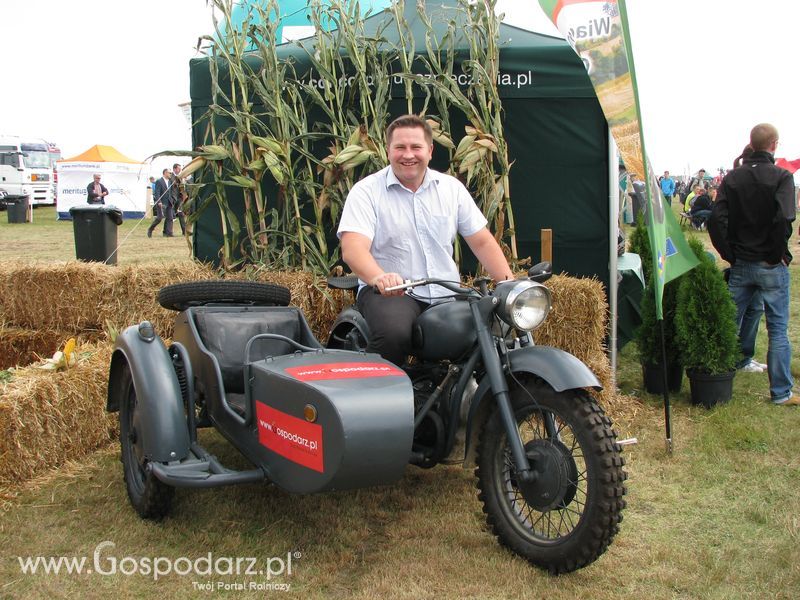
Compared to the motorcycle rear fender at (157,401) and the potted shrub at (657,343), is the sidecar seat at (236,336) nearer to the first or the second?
the motorcycle rear fender at (157,401)

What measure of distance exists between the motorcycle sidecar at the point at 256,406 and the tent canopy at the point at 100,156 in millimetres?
23960

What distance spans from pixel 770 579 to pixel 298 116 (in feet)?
13.2

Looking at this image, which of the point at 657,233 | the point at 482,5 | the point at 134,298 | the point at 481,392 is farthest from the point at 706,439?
the point at 134,298

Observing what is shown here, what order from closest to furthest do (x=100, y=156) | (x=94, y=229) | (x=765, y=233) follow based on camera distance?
(x=765, y=233) → (x=94, y=229) → (x=100, y=156)

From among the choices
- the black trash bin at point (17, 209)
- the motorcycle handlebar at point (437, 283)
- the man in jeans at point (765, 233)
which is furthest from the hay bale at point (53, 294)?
the black trash bin at point (17, 209)

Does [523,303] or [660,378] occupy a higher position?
[523,303]

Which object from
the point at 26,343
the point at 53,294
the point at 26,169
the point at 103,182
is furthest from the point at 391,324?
the point at 26,169

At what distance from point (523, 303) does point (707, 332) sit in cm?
249

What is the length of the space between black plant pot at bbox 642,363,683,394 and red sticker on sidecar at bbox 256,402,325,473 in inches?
126

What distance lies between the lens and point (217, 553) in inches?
116

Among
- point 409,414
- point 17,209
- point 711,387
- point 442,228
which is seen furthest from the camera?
point 17,209

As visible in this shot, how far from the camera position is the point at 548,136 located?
5.66m

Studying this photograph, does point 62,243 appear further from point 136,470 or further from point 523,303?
point 523,303

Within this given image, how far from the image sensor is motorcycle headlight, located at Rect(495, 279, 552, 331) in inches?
105
